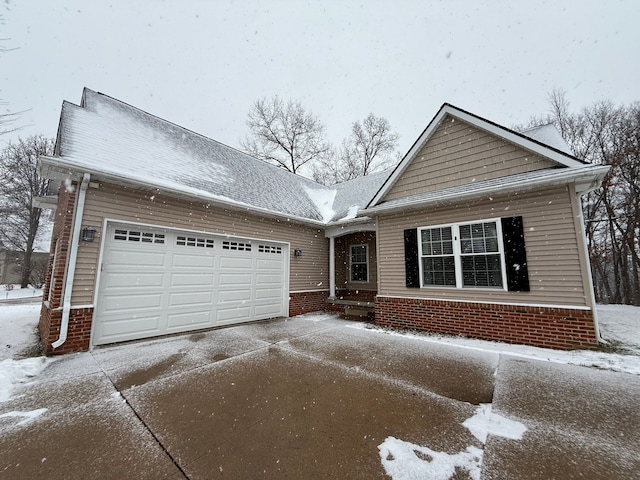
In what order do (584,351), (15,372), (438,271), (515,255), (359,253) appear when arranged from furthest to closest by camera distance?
(359,253)
(438,271)
(515,255)
(584,351)
(15,372)

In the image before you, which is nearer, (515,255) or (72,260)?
(72,260)

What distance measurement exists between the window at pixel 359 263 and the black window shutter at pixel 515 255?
546 cm

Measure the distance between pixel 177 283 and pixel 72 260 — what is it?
186cm

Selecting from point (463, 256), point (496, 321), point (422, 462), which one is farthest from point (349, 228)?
point (422, 462)

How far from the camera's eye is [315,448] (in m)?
2.22

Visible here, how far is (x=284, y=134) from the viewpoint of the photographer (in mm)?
20234

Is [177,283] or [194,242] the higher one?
[194,242]

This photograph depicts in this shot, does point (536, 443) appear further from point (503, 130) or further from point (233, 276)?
point (233, 276)

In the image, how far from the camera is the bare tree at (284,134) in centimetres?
2000

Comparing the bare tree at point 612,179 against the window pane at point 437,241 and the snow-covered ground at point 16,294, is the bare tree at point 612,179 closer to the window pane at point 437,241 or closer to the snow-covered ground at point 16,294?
the window pane at point 437,241

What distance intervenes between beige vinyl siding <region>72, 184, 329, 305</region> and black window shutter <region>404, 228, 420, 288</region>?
11.7 feet

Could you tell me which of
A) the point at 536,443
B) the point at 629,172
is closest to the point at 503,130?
the point at 536,443

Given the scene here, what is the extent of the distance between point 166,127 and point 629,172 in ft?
63.4

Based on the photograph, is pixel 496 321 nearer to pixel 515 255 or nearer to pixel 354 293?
pixel 515 255
